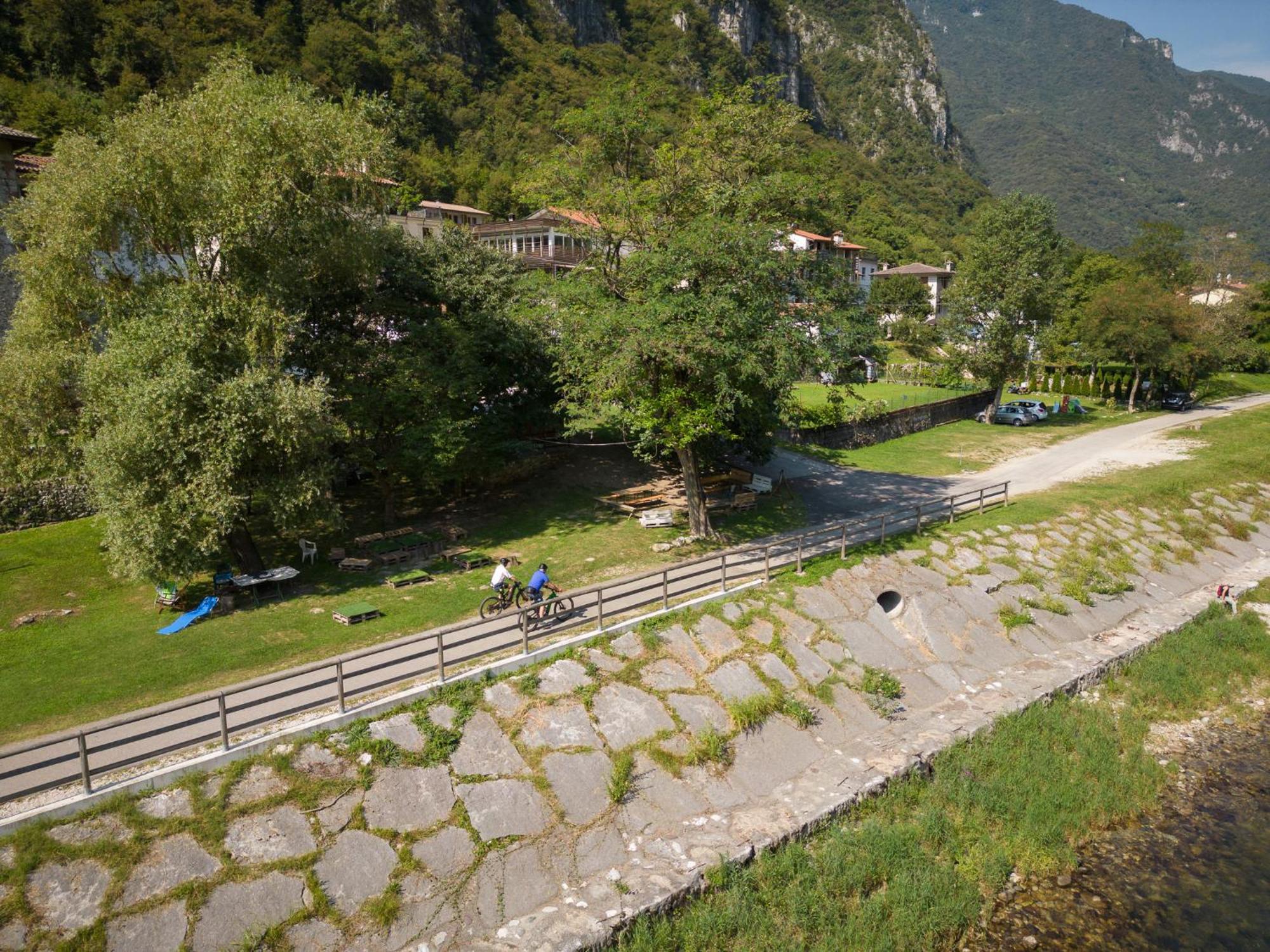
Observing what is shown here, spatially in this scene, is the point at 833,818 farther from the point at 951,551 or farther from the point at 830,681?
the point at 951,551

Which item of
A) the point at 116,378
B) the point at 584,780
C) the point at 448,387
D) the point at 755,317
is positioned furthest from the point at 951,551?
the point at 116,378

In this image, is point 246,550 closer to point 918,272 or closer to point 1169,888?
point 1169,888

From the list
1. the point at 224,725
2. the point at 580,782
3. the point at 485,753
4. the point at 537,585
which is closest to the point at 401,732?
the point at 485,753

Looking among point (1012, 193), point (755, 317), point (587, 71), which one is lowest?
point (755, 317)

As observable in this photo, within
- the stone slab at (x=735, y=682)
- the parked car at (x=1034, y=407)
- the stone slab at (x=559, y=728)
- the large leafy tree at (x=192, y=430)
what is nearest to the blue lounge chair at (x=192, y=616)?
the large leafy tree at (x=192, y=430)

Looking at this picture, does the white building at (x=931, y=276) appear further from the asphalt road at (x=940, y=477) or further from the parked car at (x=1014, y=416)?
the asphalt road at (x=940, y=477)

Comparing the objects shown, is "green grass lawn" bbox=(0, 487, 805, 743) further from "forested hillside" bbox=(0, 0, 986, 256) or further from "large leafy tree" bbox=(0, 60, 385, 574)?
"forested hillside" bbox=(0, 0, 986, 256)
